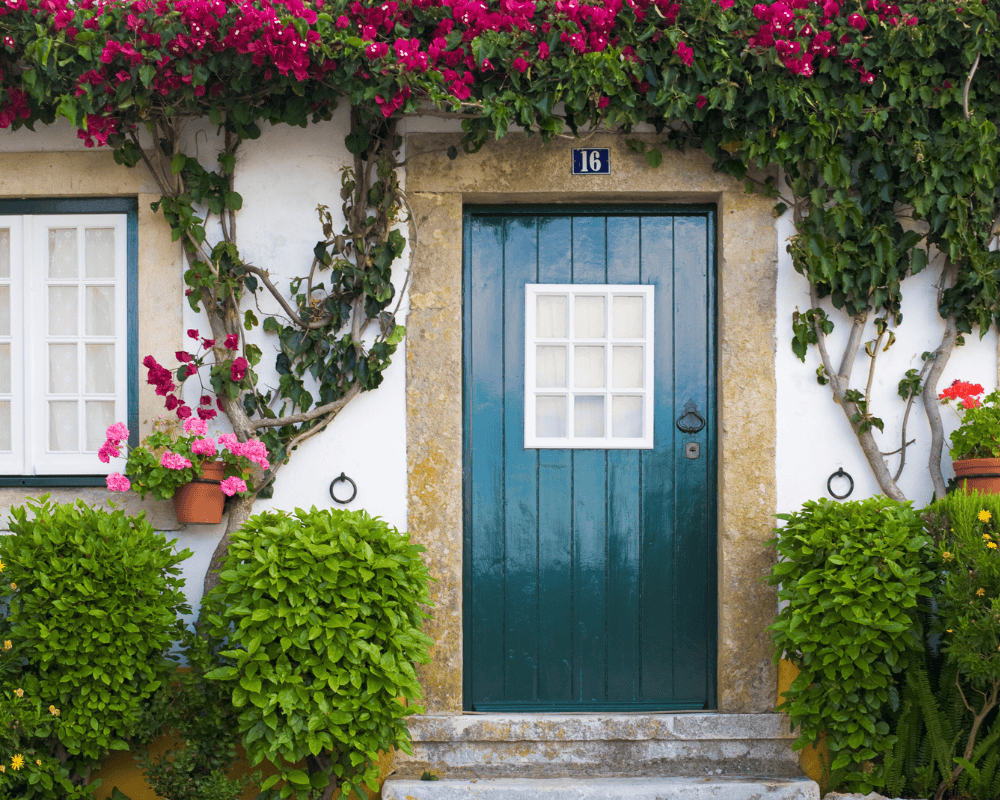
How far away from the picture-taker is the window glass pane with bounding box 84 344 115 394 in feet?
12.5

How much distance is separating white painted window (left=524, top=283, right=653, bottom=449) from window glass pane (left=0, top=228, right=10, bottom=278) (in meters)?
2.39

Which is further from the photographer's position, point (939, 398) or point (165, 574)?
point (939, 398)

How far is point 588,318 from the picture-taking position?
12.7 feet

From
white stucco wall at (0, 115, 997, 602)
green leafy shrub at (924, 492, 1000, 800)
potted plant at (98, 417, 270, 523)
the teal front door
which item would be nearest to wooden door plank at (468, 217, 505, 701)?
the teal front door

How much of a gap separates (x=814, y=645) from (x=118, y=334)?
3.25m

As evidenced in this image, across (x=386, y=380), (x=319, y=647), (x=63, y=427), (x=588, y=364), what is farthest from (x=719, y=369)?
(x=63, y=427)

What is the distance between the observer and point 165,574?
3455 millimetres

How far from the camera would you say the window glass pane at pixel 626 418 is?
3.83 metres

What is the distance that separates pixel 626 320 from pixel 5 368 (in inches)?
113

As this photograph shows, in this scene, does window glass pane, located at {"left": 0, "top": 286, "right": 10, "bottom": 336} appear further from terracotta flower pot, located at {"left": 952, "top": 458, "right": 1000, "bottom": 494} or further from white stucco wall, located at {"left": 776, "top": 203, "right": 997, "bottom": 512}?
terracotta flower pot, located at {"left": 952, "top": 458, "right": 1000, "bottom": 494}

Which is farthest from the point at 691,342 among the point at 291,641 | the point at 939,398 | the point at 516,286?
the point at 291,641

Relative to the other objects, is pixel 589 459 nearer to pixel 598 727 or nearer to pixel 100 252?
pixel 598 727

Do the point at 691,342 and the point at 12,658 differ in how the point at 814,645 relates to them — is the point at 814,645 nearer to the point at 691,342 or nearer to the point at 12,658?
the point at 691,342

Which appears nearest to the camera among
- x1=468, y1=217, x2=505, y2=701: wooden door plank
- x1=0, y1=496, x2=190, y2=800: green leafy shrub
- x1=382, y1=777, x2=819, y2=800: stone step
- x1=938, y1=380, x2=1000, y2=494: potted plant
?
x1=0, y1=496, x2=190, y2=800: green leafy shrub
